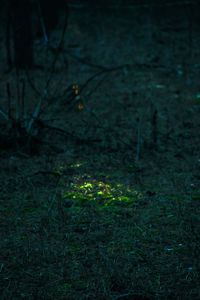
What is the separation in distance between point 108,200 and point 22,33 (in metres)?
6.72

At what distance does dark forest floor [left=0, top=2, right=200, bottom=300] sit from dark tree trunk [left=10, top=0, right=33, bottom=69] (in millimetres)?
1023

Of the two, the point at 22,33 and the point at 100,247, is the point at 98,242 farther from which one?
the point at 22,33

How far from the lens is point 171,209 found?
170 inches

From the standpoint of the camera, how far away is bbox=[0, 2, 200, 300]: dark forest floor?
3.25 m

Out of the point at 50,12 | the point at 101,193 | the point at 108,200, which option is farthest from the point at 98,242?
the point at 50,12

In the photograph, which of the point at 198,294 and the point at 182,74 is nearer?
the point at 198,294

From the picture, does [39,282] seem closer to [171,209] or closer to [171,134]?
[171,209]

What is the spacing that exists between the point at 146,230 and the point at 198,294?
37.5 inches

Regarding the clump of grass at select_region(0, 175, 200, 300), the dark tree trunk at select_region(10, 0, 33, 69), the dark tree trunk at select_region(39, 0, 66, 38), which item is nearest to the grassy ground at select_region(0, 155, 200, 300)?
the clump of grass at select_region(0, 175, 200, 300)

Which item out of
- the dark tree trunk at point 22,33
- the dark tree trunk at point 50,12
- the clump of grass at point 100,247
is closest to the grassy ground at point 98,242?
the clump of grass at point 100,247

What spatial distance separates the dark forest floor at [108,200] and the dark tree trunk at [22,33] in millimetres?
1023

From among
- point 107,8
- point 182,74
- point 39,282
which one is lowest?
point 39,282

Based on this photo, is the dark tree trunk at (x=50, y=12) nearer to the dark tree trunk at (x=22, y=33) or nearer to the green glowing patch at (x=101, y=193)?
the dark tree trunk at (x=22, y=33)

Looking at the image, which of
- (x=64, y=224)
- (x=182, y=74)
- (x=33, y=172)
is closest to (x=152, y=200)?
(x=64, y=224)
